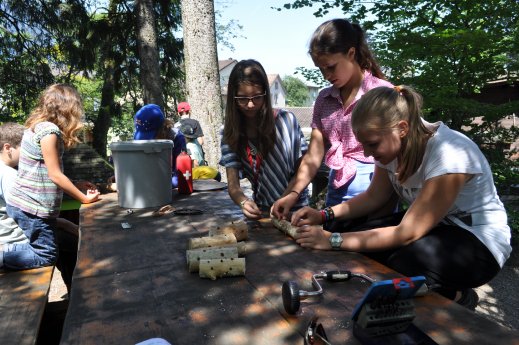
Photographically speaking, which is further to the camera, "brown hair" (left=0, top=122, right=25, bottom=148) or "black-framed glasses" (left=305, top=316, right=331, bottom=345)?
"brown hair" (left=0, top=122, right=25, bottom=148)

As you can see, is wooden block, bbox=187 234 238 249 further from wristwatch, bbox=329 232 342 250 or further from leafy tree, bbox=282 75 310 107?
leafy tree, bbox=282 75 310 107

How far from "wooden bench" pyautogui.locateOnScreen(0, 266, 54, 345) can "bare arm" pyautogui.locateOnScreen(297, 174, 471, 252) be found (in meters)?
1.30

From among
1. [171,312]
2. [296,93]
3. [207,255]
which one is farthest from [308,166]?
[296,93]

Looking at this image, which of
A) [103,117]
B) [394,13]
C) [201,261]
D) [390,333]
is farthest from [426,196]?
[103,117]

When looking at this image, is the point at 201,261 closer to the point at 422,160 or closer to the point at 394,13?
the point at 422,160

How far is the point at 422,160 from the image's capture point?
1775mm

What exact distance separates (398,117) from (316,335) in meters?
1.04

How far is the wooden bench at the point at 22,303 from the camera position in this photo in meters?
1.88

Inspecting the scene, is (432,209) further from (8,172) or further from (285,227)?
(8,172)

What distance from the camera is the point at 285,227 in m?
2.13

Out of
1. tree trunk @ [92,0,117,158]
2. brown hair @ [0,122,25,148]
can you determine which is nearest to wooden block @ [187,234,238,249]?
brown hair @ [0,122,25,148]

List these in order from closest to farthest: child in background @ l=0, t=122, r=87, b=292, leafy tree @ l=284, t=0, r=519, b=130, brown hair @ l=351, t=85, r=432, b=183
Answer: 1. brown hair @ l=351, t=85, r=432, b=183
2. child in background @ l=0, t=122, r=87, b=292
3. leafy tree @ l=284, t=0, r=519, b=130

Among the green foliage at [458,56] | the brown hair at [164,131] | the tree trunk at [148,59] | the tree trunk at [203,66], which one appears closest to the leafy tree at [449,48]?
the green foliage at [458,56]

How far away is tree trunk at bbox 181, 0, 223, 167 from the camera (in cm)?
575
